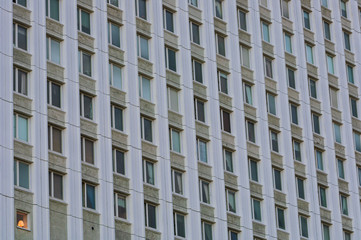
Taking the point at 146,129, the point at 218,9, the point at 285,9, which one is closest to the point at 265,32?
the point at 285,9

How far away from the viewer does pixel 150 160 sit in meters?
72.9

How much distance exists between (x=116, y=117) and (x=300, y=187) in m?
16.1

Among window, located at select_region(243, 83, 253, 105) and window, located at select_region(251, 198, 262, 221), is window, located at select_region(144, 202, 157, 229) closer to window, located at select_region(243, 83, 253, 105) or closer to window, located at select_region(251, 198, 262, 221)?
window, located at select_region(251, 198, 262, 221)

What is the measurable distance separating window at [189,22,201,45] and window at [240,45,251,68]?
4001 mm

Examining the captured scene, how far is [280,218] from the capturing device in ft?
264

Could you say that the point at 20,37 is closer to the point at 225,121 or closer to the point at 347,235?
the point at 225,121

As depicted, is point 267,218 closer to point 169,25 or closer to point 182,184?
point 182,184

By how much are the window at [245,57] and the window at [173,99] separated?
7526 mm

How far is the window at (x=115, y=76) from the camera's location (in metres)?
72.9

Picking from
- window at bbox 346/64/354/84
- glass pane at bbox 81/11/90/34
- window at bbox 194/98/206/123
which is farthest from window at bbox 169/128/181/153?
window at bbox 346/64/354/84

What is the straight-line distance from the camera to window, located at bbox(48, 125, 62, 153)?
67531mm

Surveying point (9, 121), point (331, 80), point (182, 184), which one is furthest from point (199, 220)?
point (331, 80)

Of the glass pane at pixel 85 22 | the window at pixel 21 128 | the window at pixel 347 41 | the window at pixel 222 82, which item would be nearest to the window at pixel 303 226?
the window at pixel 222 82

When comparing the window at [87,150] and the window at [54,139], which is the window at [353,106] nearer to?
the window at [87,150]
